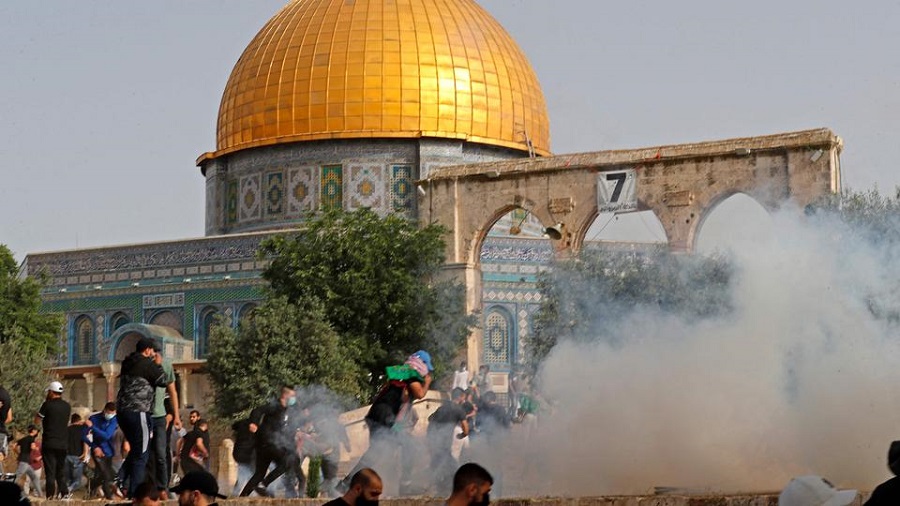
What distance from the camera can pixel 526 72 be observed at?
157ft

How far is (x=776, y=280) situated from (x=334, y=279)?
17.4 meters

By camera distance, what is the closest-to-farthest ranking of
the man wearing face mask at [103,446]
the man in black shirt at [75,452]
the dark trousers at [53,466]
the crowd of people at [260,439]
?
the crowd of people at [260,439]
the dark trousers at [53,466]
the man wearing face mask at [103,446]
the man in black shirt at [75,452]

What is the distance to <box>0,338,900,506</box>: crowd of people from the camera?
45.7 feet

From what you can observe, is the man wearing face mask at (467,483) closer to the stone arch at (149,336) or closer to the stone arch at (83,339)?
the stone arch at (149,336)

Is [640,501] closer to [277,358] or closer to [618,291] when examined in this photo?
[618,291]

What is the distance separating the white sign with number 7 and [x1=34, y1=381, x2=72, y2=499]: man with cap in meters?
15.4

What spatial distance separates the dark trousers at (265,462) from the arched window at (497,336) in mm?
24288

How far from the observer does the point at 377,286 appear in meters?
31.5

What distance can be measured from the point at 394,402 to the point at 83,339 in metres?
32.3

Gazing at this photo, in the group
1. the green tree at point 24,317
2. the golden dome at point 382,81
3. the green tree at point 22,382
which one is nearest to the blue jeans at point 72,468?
the green tree at point 22,382

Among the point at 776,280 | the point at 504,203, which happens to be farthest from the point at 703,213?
the point at 776,280

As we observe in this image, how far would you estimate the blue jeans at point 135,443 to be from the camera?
1378 centimetres

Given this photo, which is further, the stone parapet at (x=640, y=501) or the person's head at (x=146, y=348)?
the person's head at (x=146, y=348)

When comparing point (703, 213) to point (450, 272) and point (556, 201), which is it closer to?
point (556, 201)
